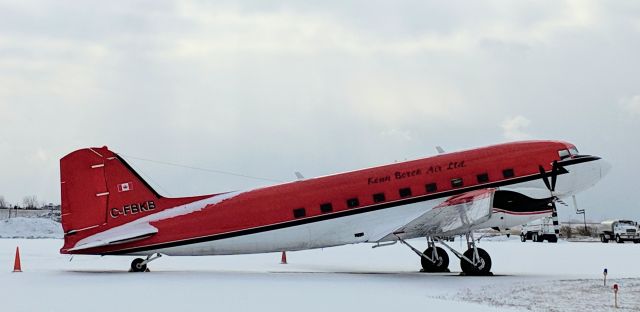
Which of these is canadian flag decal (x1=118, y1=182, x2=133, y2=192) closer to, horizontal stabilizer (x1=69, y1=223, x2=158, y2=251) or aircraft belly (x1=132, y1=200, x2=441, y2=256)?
horizontal stabilizer (x1=69, y1=223, x2=158, y2=251)

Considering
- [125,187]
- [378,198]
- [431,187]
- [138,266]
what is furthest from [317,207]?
[125,187]

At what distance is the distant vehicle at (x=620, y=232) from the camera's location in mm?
64750

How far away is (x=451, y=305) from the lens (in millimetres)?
16578

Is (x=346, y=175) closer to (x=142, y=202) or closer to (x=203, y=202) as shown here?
(x=203, y=202)

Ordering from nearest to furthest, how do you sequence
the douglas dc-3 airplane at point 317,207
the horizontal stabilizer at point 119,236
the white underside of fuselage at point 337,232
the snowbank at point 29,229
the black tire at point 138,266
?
1. the horizontal stabilizer at point 119,236
2. the black tire at point 138,266
3. the douglas dc-3 airplane at point 317,207
4. the white underside of fuselage at point 337,232
5. the snowbank at point 29,229

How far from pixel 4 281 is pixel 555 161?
59.5 ft

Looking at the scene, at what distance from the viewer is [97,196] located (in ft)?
85.7

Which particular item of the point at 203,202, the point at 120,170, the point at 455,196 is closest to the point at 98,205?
the point at 120,170

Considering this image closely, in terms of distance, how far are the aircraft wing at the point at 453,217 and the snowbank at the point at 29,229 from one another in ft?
236

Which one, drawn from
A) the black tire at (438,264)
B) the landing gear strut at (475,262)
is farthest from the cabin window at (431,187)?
the black tire at (438,264)

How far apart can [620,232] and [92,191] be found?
2023 inches

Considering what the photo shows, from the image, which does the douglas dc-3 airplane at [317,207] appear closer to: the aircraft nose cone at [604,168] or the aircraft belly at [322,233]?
the aircraft belly at [322,233]

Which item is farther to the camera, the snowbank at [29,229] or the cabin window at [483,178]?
the snowbank at [29,229]

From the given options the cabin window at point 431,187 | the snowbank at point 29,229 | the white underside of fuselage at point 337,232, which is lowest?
the white underside of fuselage at point 337,232
